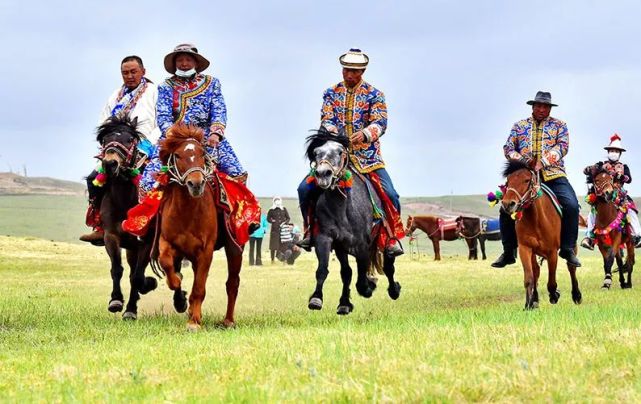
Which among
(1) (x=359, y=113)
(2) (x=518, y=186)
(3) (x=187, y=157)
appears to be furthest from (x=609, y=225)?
(3) (x=187, y=157)

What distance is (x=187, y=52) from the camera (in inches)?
420

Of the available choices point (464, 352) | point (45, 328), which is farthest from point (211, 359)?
point (45, 328)

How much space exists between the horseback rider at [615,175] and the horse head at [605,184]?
107mm

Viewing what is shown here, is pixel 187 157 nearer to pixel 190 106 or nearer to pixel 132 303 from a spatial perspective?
pixel 190 106

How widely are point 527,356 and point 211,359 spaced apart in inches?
82.7

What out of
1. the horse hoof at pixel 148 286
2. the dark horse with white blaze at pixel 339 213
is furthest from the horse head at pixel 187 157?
the horse hoof at pixel 148 286

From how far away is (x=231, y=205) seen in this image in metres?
10.1

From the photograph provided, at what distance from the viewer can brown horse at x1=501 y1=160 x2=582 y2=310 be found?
39.4 feet

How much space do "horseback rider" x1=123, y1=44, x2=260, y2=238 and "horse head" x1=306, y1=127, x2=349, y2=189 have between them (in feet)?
2.62

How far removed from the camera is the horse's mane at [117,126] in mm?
11031

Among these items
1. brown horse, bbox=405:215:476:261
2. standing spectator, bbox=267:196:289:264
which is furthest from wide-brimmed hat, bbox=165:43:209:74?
brown horse, bbox=405:215:476:261

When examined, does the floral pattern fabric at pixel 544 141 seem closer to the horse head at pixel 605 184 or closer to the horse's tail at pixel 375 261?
the horse's tail at pixel 375 261

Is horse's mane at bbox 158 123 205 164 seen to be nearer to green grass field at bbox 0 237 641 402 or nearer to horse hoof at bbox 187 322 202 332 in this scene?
horse hoof at bbox 187 322 202 332

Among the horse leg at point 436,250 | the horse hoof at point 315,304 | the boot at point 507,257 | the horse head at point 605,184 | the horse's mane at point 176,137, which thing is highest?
the horse's mane at point 176,137
